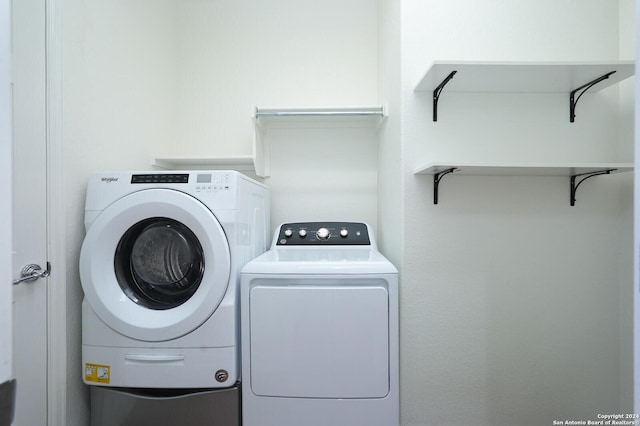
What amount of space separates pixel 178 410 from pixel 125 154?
122 centimetres

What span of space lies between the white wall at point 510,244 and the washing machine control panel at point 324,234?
0.40 meters

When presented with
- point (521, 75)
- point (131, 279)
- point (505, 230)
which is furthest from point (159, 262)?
point (521, 75)

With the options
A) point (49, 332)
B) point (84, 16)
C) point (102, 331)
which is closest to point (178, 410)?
point (102, 331)

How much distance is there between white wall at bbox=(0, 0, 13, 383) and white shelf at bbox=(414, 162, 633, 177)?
116 cm

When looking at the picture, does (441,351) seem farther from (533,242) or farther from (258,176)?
(258,176)

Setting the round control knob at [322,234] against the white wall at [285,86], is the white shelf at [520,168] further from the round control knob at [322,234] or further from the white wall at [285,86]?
the white wall at [285,86]

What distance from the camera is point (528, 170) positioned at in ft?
3.84

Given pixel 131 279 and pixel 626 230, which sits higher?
pixel 626 230

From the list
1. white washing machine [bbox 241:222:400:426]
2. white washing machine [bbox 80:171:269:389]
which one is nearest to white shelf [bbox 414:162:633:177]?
white washing machine [bbox 241:222:400:426]

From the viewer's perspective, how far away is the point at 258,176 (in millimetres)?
1822

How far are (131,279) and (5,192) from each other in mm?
758

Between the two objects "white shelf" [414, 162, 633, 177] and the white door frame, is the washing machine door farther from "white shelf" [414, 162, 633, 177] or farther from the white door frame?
"white shelf" [414, 162, 633, 177]

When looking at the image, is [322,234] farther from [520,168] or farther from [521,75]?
[521,75]

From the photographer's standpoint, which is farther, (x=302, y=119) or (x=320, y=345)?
(x=302, y=119)
